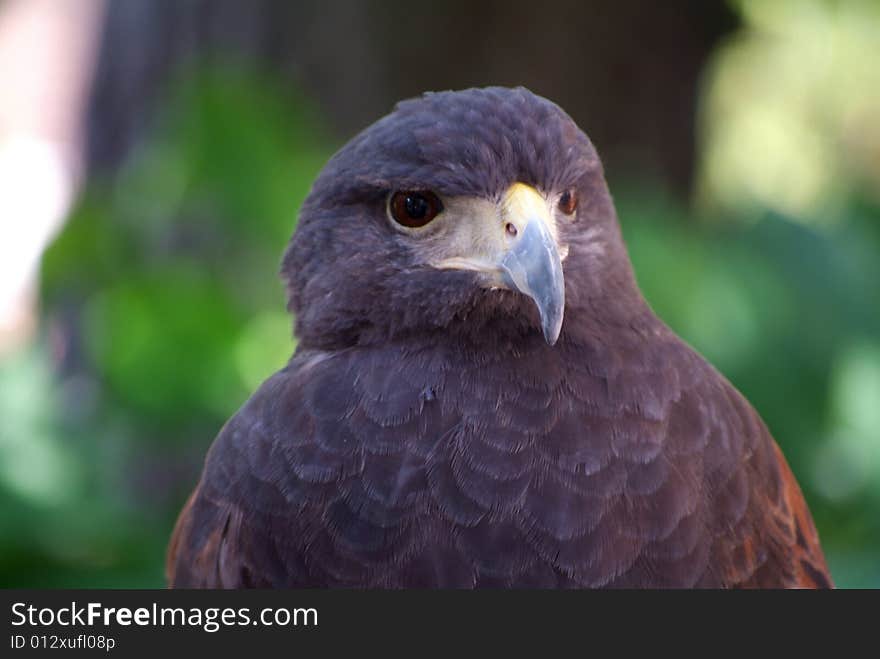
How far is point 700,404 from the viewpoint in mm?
2312

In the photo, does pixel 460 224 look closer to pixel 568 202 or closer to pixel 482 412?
pixel 568 202

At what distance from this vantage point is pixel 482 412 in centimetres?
223

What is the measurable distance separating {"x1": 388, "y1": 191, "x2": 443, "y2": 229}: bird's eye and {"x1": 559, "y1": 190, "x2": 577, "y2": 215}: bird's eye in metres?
0.25

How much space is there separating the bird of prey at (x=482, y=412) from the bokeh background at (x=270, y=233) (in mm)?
1343

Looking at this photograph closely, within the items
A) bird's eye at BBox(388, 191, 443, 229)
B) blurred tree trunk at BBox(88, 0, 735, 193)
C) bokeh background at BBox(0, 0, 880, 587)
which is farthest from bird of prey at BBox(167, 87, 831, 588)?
Result: blurred tree trunk at BBox(88, 0, 735, 193)

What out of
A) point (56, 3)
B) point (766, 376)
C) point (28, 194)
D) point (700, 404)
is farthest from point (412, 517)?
point (56, 3)

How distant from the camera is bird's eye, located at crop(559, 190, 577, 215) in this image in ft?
8.02

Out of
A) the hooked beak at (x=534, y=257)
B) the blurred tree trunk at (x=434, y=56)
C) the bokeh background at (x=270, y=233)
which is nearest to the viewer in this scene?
the hooked beak at (x=534, y=257)

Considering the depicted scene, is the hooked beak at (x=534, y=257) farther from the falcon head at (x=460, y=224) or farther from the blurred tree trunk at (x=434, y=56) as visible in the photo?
the blurred tree trunk at (x=434, y=56)

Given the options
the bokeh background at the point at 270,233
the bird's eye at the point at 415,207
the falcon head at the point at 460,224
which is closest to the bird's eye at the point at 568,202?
the falcon head at the point at 460,224

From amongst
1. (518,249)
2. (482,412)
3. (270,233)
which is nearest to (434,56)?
(270,233)

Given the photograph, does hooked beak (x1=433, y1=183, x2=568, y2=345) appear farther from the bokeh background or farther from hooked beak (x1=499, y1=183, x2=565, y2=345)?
the bokeh background

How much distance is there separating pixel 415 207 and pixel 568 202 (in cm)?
31

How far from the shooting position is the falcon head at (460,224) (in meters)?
2.32
